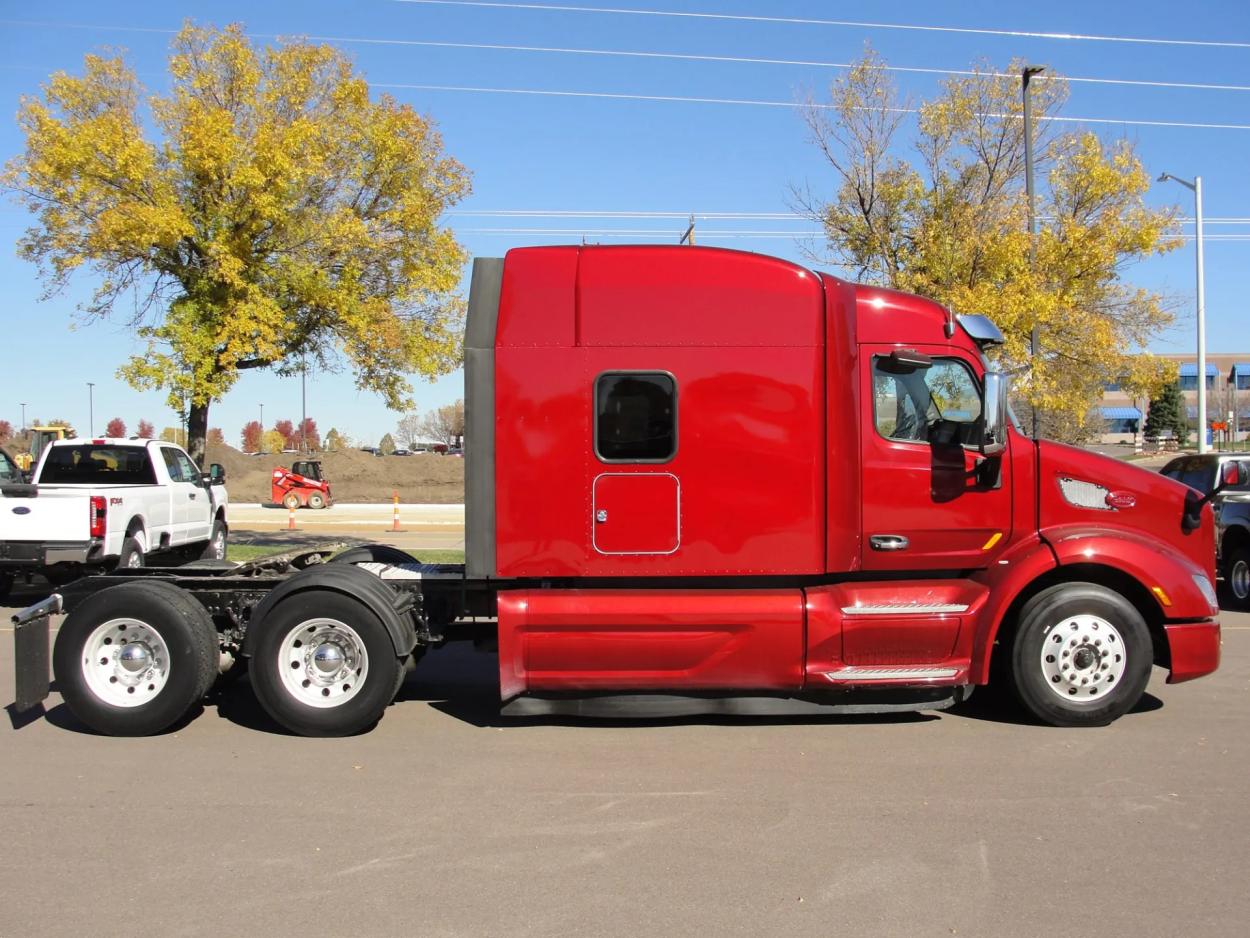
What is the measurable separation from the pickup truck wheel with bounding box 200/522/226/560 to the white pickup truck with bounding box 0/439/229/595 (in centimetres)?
2

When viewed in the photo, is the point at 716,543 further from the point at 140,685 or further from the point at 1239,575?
the point at 1239,575

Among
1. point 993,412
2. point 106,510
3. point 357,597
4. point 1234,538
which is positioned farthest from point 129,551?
point 1234,538

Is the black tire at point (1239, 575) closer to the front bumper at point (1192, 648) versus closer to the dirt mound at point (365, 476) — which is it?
the front bumper at point (1192, 648)

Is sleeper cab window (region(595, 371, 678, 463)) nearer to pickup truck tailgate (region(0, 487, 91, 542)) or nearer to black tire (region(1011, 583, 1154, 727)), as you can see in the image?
black tire (region(1011, 583, 1154, 727))

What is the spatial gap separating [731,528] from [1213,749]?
Result: 10.8 feet

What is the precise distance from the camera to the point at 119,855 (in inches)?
182

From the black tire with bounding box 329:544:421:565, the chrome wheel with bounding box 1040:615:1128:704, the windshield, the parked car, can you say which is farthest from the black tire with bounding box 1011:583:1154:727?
the windshield

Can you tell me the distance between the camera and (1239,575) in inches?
493

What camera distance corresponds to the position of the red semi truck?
6.37m

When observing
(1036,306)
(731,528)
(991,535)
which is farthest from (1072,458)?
(1036,306)

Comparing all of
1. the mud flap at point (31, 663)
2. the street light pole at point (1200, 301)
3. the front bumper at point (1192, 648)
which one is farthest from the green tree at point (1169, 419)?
the mud flap at point (31, 663)

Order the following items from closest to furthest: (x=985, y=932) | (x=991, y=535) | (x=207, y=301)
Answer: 1. (x=985, y=932)
2. (x=991, y=535)
3. (x=207, y=301)

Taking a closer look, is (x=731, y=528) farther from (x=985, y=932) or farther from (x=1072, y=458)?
(x=985, y=932)

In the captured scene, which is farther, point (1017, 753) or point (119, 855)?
point (1017, 753)
